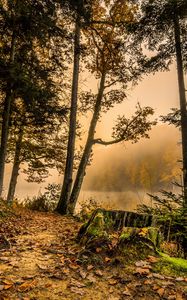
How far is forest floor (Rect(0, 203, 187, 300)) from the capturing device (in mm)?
3443

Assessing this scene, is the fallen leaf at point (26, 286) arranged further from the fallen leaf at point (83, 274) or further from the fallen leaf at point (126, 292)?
the fallen leaf at point (126, 292)

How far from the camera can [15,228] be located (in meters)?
6.56

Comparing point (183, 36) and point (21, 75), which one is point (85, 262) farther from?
point (183, 36)

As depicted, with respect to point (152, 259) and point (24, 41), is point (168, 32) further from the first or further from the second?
point (152, 259)

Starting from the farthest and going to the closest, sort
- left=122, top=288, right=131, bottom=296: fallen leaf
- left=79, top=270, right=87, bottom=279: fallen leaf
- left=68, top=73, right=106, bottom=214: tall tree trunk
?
left=68, top=73, right=106, bottom=214: tall tree trunk
left=79, top=270, right=87, bottom=279: fallen leaf
left=122, top=288, right=131, bottom=296: fallen leaf

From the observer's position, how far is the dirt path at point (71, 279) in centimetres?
343

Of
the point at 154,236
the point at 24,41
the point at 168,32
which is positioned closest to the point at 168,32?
the point at 168,32

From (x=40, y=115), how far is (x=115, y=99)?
6129 millimetres

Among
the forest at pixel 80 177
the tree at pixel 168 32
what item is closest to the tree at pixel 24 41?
the forest at pixel 80 177

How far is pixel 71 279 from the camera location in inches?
150

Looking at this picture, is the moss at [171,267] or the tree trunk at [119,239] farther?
the tree trunk at [119,239]

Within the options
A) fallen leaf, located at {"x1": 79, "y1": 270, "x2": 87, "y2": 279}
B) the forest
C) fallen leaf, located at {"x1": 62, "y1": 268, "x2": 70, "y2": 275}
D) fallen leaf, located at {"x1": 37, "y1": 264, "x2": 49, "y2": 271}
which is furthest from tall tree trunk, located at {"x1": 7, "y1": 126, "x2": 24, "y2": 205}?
fallen leaf, located at {"x1": 79, "y1": 270, "x2": 87, "y2": 279}

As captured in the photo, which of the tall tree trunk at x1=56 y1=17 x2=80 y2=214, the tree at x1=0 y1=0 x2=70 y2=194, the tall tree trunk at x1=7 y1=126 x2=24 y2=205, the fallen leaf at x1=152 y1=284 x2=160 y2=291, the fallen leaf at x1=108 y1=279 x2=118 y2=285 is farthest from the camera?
the tall tree trunk at x1=7 y1=126 x2=24 y2=205

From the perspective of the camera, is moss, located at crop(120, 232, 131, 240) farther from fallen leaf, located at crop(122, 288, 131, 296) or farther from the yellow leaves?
fallen leaf, located at crop(122, 288, 131, 296)
